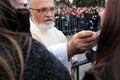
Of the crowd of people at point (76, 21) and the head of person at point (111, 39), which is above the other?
the head of person at point (111, 39)

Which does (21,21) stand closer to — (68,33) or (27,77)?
(27,77)

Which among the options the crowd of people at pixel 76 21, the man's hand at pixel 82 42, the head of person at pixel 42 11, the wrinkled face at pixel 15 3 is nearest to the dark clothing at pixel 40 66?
the wrinkled face at pixel 15 3

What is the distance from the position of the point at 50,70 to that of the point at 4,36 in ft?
0.72

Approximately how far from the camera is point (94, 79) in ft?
5.72

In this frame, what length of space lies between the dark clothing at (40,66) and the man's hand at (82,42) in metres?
0.81

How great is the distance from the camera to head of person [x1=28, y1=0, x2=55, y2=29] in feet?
12.7

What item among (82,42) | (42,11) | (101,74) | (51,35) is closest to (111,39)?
(101,74)

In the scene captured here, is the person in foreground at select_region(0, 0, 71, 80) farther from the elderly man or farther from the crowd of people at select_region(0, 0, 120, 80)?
the elderly man

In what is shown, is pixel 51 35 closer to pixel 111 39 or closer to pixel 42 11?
pixel 42 11

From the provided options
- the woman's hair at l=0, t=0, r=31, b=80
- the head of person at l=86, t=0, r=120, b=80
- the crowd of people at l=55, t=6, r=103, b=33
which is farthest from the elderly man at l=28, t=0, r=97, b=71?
the crowd of people at l=55, t=6, r=103, b=33

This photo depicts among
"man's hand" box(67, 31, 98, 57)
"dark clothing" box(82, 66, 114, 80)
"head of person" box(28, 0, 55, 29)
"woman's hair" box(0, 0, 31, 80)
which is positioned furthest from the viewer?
"head of person" box(28, 0, 55, 29)

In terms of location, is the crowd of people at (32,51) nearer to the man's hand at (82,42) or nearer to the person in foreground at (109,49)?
the person in foreground at (109,49)

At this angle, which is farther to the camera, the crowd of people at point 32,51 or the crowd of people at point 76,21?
the crowd of people at point 76,21

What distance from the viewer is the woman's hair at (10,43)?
3.94ft
